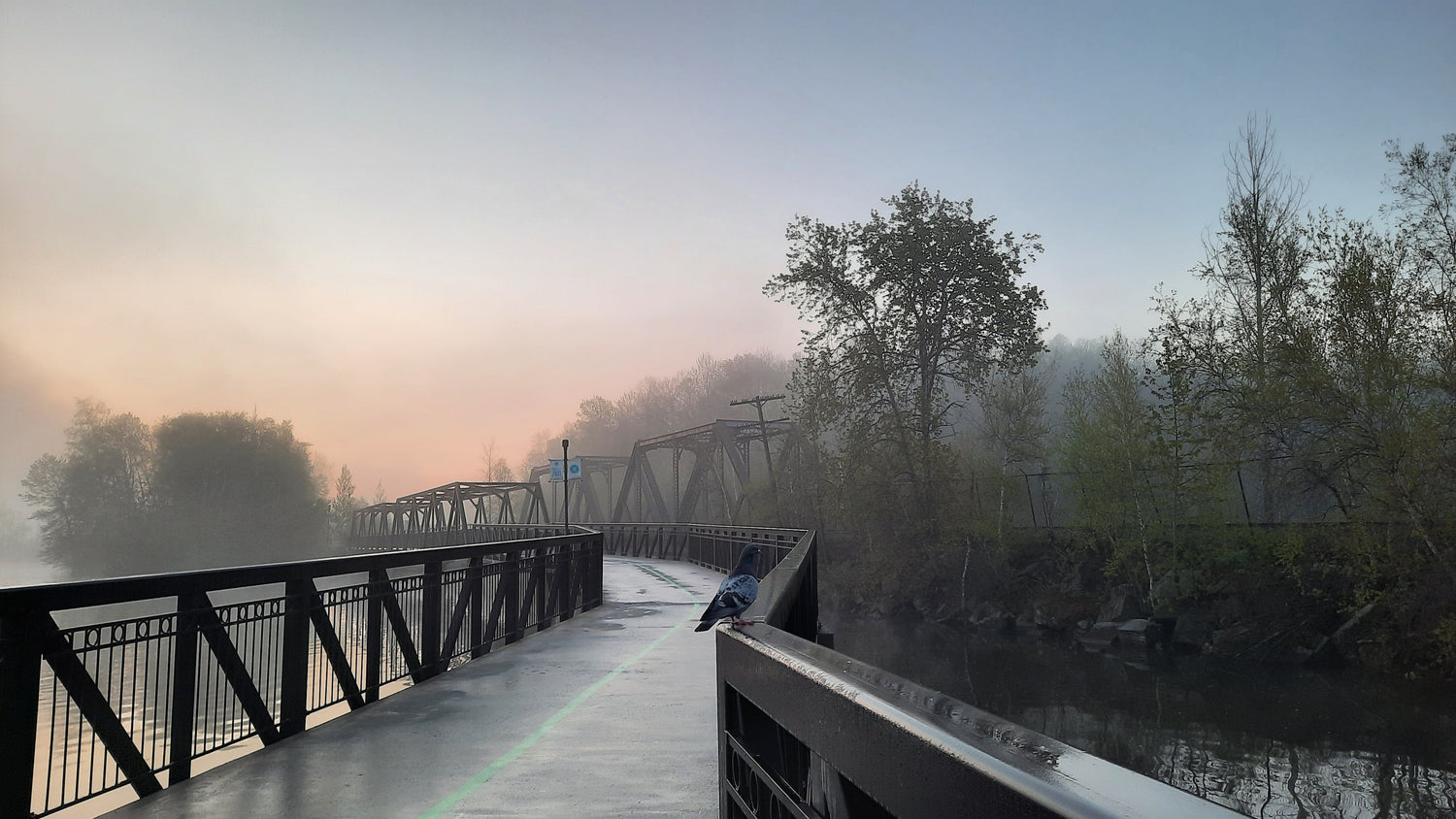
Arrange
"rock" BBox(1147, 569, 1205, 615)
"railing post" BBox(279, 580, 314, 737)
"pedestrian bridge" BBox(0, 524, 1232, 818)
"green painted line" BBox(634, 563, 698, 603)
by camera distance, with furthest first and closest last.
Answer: "rock" BBox(1147, 569, 1205, 615)
"green painted line" BBox(634, 563, 698, 603)
"railing post" BBox(279, 580, 314, 737)
"pedestrian bridge" BBox(0, 524, 1232, 818)

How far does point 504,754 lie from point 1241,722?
1575 centimetres

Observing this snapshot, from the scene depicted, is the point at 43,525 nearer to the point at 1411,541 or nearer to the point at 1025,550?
the point at 1025,550

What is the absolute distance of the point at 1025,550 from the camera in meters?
31.4

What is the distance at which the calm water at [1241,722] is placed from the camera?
1345 cm

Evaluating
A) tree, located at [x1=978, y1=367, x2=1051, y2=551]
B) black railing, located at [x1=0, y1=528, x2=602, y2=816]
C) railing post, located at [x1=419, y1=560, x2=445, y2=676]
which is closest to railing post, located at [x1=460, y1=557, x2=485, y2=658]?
black railing, located at [x1=0, y1=528, x2=602, y2=816]

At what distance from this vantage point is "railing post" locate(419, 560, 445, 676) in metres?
9.53

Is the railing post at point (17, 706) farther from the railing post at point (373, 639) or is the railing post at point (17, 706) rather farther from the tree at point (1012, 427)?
the tree at point (1012, 427)

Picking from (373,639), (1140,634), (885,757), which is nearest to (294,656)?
(373,639)

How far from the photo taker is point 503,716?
7.60 metres

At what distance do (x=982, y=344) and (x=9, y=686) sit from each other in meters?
30.4

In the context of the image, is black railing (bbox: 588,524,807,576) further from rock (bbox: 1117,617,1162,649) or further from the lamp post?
rock (bbox: 1117,617,1162,649)

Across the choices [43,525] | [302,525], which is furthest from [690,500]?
[43,525]

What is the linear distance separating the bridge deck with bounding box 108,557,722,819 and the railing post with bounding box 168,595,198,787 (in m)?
0.16

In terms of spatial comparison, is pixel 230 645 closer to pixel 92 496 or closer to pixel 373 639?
pixel 373 639
